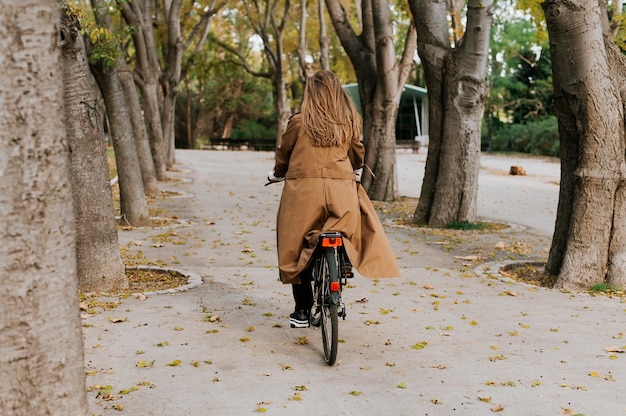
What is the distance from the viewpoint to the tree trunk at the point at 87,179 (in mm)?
8453

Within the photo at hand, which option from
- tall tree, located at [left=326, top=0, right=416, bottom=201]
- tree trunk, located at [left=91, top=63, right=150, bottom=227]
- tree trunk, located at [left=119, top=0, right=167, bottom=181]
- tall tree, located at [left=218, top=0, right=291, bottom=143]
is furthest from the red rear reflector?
tall tree, located at [left=218, top=0, right=291, bottom=143]

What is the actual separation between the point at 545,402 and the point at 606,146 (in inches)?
169

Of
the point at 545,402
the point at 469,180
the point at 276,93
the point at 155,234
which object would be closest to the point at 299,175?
the point at 545,402

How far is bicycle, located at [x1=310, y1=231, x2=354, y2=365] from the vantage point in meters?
5.77

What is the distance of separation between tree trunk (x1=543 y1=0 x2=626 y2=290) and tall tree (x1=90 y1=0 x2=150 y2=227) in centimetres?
538

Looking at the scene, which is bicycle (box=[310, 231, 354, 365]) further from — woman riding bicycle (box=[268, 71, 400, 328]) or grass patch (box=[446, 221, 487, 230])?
grass patch (box=[446, 221, 487, 230])

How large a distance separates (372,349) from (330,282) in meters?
0.82

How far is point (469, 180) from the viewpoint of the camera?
13984mm

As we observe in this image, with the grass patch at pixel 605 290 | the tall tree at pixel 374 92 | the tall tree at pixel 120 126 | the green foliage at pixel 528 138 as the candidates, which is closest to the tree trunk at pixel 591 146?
the grass patch at pixel 605 290

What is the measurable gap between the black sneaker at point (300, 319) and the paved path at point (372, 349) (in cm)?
12

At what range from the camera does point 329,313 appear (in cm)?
594

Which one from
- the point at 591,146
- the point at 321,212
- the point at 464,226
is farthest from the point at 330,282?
the point at 464,226

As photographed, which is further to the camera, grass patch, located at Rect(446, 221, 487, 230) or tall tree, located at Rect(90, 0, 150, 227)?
grass patch, located at Rect(446, 221, 487, 230)

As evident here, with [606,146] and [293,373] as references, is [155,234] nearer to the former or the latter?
[606,146]
